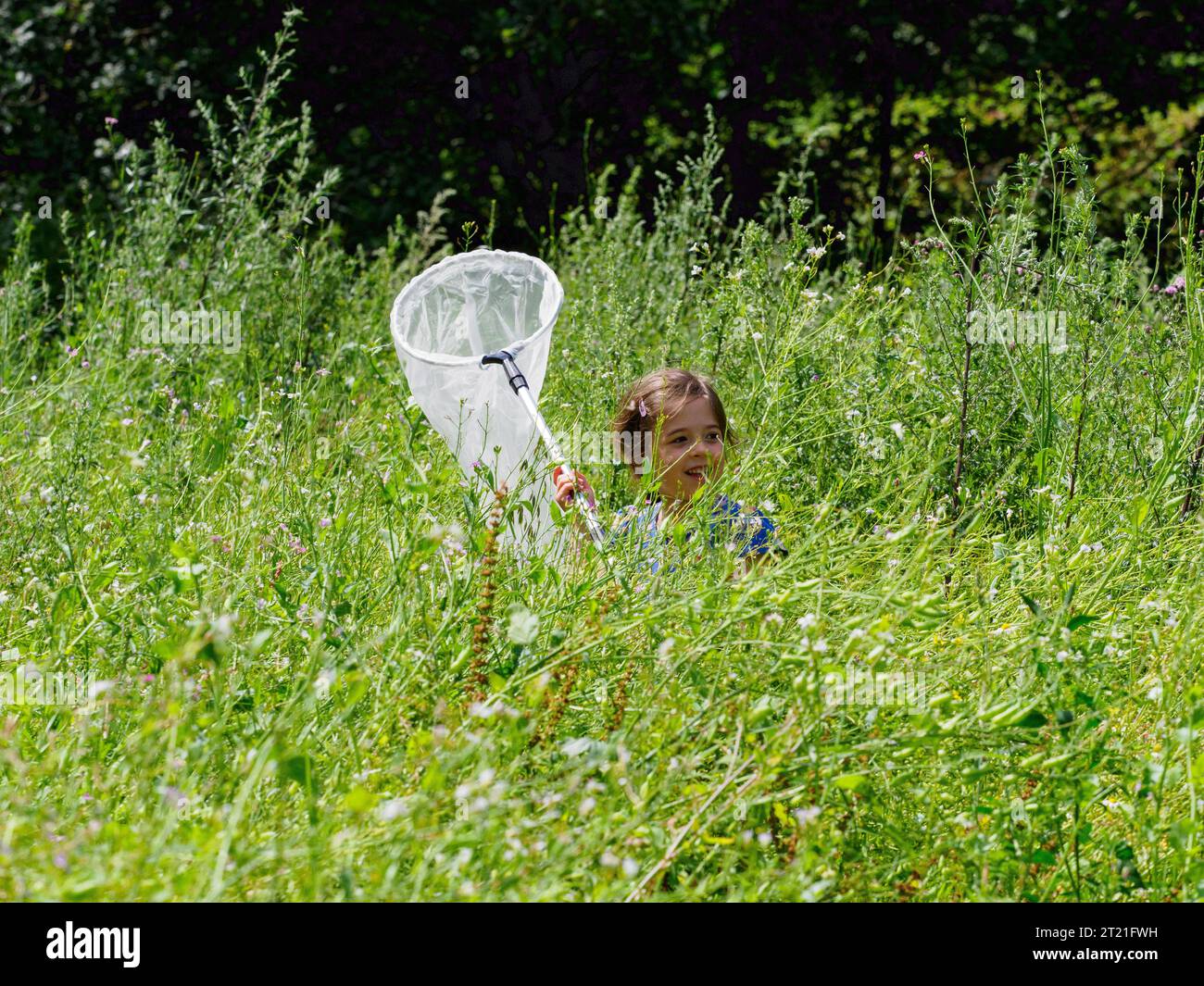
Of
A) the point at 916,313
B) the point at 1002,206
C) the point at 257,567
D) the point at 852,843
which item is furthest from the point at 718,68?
the point at 852,843

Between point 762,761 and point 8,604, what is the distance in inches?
66.2

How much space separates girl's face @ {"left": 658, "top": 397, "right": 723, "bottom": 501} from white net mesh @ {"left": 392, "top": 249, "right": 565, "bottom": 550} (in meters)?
0.37

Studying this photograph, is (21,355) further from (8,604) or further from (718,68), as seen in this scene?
(718,68)

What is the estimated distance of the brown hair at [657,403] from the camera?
3412 millimetres

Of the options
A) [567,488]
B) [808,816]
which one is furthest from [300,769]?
[567,488]

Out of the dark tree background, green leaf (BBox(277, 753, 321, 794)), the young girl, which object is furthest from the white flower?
the dark tree background

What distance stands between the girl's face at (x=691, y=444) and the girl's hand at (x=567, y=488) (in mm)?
325

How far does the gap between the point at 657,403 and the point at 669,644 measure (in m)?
1.64

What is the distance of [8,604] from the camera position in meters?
2.68

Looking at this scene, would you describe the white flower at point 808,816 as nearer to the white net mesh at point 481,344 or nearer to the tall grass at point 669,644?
the tall grass at point 669,644

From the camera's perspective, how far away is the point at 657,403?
3432 mm

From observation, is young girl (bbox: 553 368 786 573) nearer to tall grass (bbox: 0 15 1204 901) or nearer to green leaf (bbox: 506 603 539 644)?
tall grass (bbox: 0 15 1204 901)

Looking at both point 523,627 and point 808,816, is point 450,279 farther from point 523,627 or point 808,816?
point 808,816
